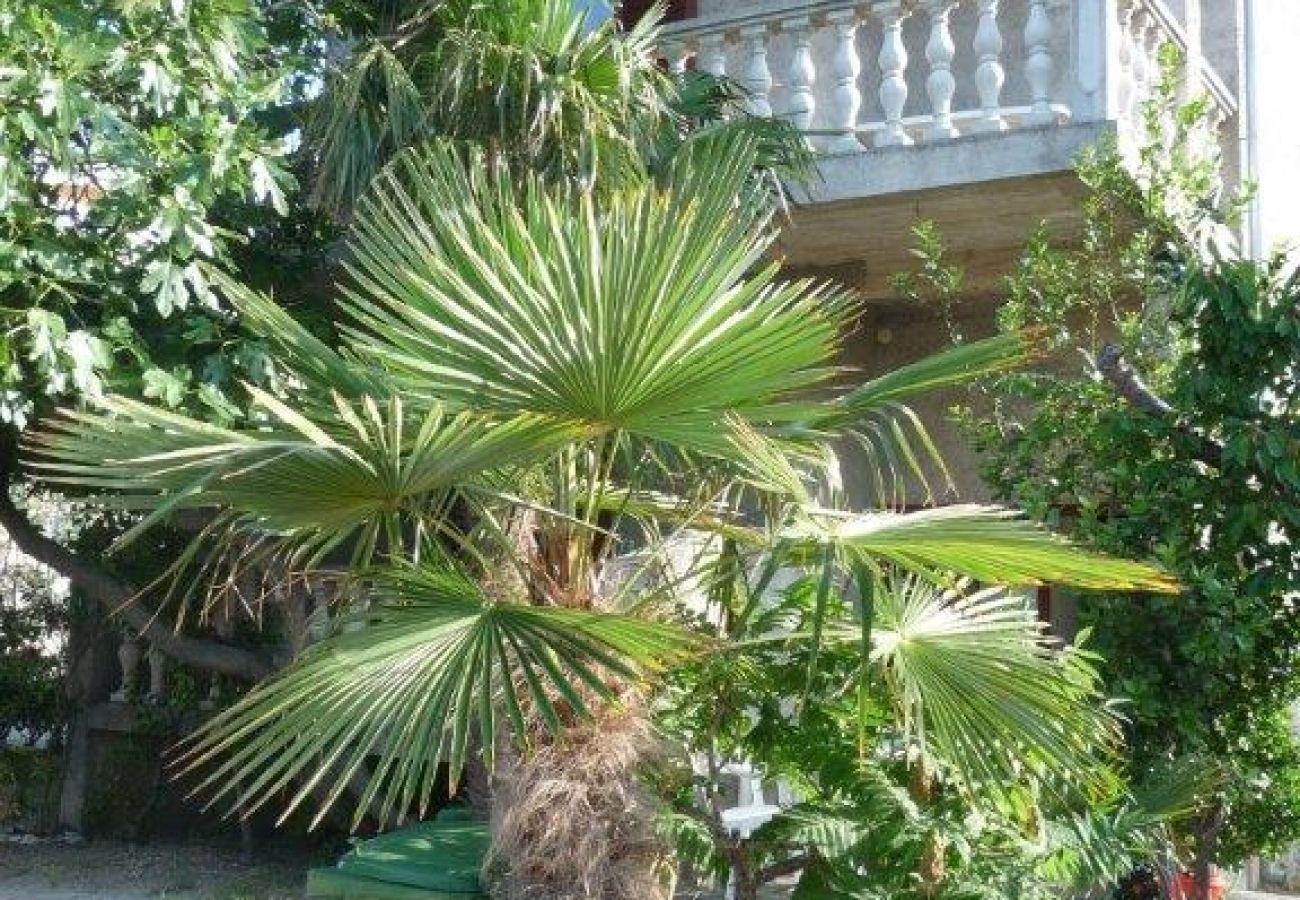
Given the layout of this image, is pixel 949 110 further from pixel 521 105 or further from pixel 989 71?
pixel 521 105

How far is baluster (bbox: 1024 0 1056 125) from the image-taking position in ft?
27.5

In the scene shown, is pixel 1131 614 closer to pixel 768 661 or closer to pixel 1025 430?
pixel 1025 430

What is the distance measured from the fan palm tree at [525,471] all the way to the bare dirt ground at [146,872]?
16.8 ft

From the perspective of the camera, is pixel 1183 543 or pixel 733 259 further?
pixel 1183 543

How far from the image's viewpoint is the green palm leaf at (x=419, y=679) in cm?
433

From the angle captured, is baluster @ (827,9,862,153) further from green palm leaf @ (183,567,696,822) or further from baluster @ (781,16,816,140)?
green palm leaf @ (183,567,696,822)

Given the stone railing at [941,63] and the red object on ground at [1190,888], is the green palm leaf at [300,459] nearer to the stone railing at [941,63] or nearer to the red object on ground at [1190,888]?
the red object on ground at [1190,888]

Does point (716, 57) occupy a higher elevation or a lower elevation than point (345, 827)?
higher

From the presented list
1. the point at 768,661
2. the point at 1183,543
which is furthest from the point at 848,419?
the point at 1183,543

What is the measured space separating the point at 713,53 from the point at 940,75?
52.9 inches

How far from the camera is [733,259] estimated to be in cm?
477

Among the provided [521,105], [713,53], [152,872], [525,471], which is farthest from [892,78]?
[152,872]

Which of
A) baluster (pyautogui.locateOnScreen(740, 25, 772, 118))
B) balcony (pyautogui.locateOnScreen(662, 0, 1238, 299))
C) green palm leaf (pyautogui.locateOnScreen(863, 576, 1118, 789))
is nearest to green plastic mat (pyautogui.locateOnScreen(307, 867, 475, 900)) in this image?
green palm leaf (pyautogui.locateOnScreen(863, 576, 1118, 789))

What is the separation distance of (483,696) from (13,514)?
6447 mm
